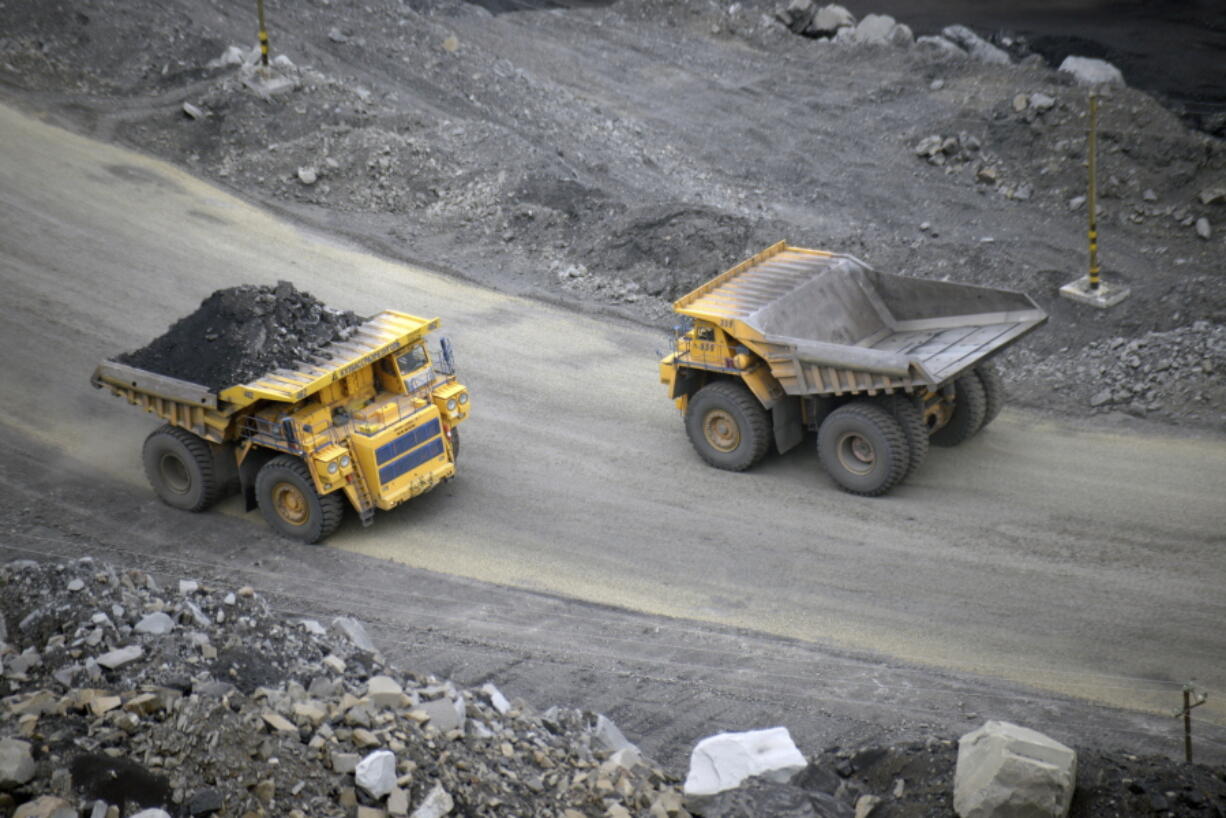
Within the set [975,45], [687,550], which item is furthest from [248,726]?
[975,45]

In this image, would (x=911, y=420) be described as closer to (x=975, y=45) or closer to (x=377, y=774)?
(x=377, y=774)

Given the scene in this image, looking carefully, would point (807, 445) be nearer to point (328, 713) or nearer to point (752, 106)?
point (328, 713)

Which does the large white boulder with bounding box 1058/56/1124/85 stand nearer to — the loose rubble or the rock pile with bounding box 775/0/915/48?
the rock pile with bounding box 775/0/915/48

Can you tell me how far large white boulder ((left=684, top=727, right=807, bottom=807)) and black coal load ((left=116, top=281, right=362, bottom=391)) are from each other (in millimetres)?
6007

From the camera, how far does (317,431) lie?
12.6 meters

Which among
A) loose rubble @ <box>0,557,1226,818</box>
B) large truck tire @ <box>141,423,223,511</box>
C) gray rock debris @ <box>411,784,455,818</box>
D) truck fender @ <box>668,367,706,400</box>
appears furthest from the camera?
truck fender @ <box>668,367,706,400</box>

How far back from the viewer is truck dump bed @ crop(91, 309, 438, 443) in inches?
486

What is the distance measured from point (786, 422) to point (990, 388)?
231cm

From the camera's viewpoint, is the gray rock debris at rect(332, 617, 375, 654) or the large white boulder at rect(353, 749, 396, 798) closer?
the large white boulder at rect(353, 749, 396, 798)

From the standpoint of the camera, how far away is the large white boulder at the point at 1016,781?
7.67 meters

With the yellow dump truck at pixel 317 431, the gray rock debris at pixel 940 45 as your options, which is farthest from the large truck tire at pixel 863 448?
the gray rock debris at pixel 940 45

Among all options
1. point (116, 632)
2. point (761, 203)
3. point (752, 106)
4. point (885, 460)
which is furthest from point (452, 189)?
point (116, 632)

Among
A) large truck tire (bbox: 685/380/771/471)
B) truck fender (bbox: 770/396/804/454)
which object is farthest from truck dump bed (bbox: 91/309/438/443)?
truck fender (bbox: 770/396/804/454)

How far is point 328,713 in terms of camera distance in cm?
897
